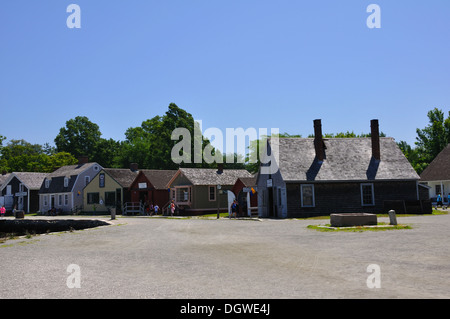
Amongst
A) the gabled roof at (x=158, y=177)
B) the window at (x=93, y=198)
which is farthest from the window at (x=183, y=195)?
the window at (x=93, y=198)

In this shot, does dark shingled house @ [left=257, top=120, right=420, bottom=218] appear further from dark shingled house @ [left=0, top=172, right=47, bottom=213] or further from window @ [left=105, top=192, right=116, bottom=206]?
dark shingled house @ [left=0, top=172, right=47, bottom=213]

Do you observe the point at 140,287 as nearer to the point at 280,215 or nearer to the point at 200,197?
the point at 280,215

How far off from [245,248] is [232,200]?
25.8 m

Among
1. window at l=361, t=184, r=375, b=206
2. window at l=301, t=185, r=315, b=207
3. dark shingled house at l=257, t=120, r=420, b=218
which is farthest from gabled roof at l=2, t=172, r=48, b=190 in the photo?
window at l=361, t=184, r=375, b=206

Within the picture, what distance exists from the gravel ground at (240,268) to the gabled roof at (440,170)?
37437 millimetres

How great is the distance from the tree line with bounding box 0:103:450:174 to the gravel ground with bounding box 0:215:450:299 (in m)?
57.6

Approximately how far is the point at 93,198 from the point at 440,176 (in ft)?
140

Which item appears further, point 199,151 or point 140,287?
point 199,151

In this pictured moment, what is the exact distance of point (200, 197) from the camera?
49.2 m

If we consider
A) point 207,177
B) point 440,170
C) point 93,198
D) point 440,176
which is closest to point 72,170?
point 93,198

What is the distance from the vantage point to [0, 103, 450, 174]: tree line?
230 ft

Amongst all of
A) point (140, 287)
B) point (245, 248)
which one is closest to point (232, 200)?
point (245, 248)

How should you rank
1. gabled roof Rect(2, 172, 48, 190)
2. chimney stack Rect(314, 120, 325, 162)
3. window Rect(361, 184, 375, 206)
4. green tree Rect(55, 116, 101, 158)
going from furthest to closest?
green tree Rect(55, 116, 101, 158) < gabled roof Rect(2, 172, 48, 190) < chimney stack Rect(314, 120, 325, 162) < window Rect(361, 184, 375, 206)

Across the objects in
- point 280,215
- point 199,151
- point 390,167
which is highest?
point 199,151
